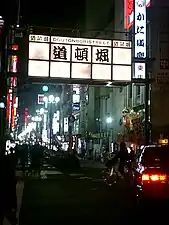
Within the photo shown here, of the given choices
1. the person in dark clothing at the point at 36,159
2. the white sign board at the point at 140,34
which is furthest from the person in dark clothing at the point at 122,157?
the white sign board at the point at 140,34

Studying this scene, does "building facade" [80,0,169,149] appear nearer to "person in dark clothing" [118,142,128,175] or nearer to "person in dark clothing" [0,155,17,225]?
"person in dark clothing" [118,142,128,175]

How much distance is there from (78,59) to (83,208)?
40.4ft

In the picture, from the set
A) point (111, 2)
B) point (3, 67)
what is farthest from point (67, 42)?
point (111, 2)

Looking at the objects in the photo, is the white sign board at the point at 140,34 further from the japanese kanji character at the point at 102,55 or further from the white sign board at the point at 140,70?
the japanese kanji character at the point at 102,55

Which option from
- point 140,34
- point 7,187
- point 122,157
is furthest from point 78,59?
point 7,187

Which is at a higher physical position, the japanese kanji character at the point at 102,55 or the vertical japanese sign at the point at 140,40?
the vertical japanese sign at the point at 140,40

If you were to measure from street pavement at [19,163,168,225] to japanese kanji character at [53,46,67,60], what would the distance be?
7.89 m

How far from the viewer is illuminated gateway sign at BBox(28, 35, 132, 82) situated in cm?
2391

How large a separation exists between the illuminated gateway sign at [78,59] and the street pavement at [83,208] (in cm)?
724

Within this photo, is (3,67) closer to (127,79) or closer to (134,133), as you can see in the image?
(127,79)

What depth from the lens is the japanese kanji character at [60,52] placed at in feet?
78.9

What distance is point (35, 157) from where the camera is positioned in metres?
25.5

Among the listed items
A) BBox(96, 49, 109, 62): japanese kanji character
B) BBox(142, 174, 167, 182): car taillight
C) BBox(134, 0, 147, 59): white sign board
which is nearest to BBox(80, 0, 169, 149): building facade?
BBox(134, 0, 147, 59): white sign board

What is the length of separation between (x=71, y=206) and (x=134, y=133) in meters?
23.6
